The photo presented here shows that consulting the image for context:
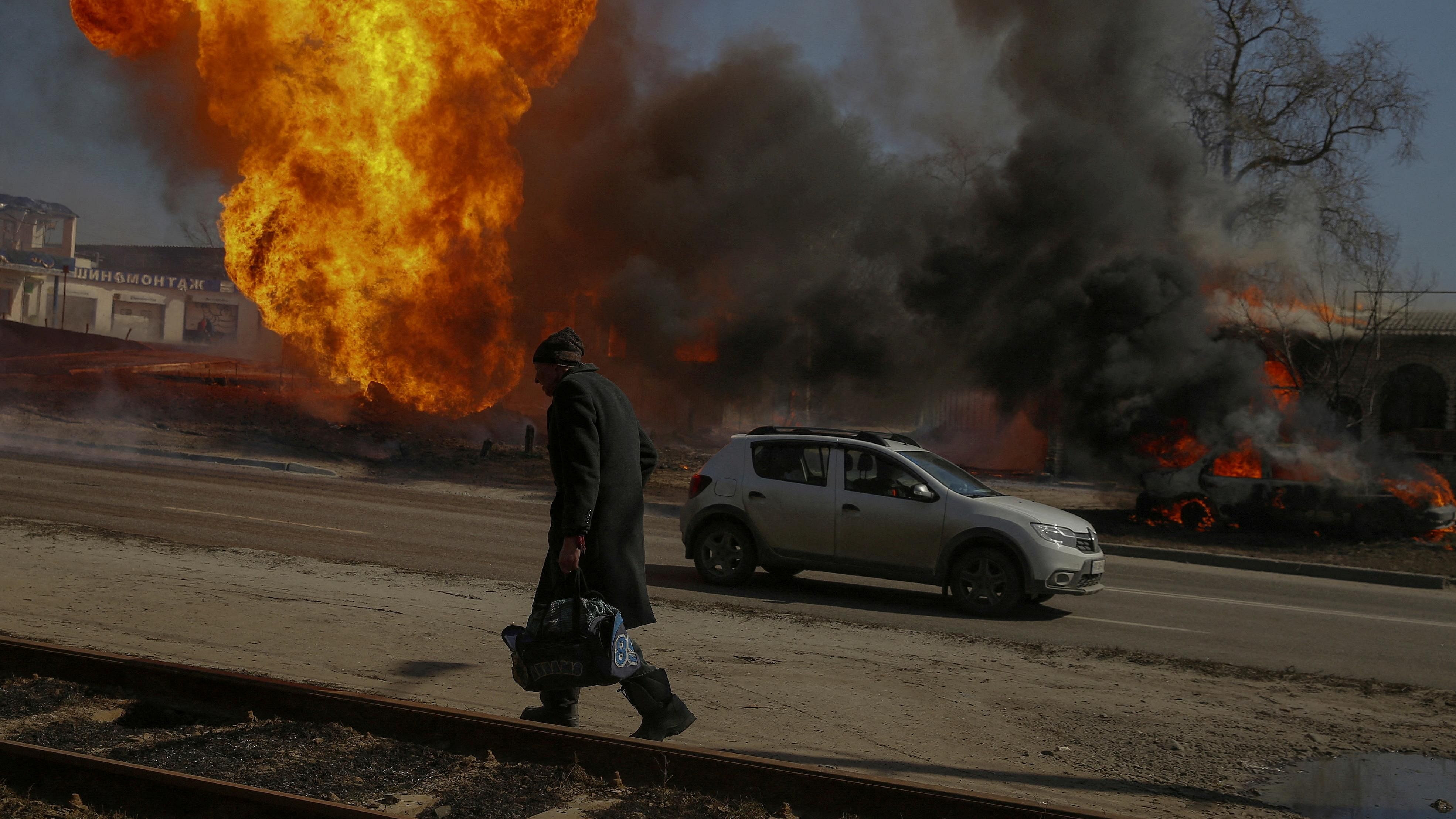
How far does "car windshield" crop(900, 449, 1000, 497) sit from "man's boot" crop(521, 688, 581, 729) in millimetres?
5486

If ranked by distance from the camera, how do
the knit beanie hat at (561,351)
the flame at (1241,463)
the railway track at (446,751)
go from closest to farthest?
the railway track at (446,751) < the knit beanie hat at (561,351) < the flame at (1241,463)

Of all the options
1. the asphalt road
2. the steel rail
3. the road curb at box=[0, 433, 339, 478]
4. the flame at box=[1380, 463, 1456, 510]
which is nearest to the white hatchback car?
the asphalt road

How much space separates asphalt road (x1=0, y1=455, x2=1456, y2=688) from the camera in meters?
8.68

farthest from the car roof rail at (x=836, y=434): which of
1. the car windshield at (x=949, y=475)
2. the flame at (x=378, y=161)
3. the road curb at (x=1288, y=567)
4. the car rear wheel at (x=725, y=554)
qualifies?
the flame at (x=378, y=161)

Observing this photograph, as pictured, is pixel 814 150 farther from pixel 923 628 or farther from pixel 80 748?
pixel 80 748

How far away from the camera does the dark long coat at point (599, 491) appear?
14.2 feet

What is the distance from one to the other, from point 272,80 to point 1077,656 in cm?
1823

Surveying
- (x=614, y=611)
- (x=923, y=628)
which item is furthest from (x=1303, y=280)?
(x=614, y=611)

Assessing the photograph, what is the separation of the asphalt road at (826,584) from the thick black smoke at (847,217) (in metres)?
11.3

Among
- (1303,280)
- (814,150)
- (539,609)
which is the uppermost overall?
(814,150)

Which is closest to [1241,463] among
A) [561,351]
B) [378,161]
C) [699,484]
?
[699,484]

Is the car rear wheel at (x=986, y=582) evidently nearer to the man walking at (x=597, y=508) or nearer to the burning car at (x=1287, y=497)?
the man walking at (x=597, y=508)

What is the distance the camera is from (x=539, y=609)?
4465 mm

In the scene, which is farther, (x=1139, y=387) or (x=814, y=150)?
(x=814, y=150)
